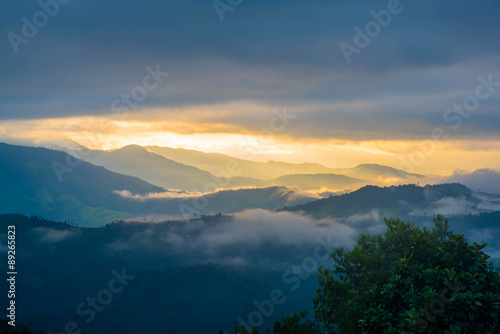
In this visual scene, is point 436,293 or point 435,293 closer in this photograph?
point 435,293

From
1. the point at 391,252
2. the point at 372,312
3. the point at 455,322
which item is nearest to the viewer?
the point at 455,322

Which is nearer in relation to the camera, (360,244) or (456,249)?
(456,249)

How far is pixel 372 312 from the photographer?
35.1 meters

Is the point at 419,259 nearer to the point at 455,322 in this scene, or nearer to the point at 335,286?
the point at 455,322

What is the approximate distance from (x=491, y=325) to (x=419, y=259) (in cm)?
751

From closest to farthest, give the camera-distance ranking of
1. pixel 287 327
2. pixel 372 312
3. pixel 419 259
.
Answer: pixel 372 312
pixel 419 259
pixel 287 327

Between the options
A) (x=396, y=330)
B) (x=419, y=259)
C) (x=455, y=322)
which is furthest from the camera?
(x=419, y=259)

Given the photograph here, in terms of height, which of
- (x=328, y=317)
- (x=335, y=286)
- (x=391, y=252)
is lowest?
(x=328, y=317)

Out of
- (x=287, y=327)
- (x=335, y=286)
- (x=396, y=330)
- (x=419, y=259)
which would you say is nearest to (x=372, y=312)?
(x=396, y=330)

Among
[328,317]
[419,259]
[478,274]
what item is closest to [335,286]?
[328,317]

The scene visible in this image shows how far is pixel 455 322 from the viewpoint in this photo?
3042 cm

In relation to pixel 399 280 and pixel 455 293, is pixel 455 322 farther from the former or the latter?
pixel 399 280

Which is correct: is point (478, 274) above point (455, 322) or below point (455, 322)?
above

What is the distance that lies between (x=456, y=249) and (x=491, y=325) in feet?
23.9
